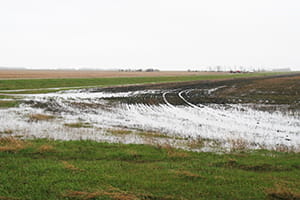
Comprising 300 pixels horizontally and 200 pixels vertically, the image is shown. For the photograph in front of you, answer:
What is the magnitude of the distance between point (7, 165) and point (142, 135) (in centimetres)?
635

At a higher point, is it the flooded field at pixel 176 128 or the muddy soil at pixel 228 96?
the muddy soil at pixel 228 96

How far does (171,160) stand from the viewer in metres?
8.70

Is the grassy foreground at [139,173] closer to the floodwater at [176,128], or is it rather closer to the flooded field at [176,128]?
the flooded field at [176,128]

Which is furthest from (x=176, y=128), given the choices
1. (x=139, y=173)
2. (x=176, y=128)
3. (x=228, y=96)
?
(x=228, y=96)

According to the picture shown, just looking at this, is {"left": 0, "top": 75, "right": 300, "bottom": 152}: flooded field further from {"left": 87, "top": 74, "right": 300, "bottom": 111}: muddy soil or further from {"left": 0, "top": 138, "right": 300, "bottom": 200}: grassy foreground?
{"left": 87, "top": 74, "right": 300, "bottom": 111}: muddy soil

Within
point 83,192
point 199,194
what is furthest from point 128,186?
point 199,194

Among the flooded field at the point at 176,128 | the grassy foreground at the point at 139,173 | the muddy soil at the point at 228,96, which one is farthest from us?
the muddy soil at the point at 228,96

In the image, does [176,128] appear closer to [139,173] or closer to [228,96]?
[139,173]

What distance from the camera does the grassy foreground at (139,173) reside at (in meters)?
6.08

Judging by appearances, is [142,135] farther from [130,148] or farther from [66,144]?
[66,144]

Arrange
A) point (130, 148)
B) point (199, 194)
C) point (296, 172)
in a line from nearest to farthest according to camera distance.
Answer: point (199, 194), point (296, 172), point (130, 148)

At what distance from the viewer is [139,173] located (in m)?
7.34

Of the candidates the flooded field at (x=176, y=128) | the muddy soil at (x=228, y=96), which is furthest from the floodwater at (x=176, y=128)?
the muddy soil at (x=228, y=96)

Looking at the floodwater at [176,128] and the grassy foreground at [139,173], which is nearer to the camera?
the grassy foreground at [139,173]
